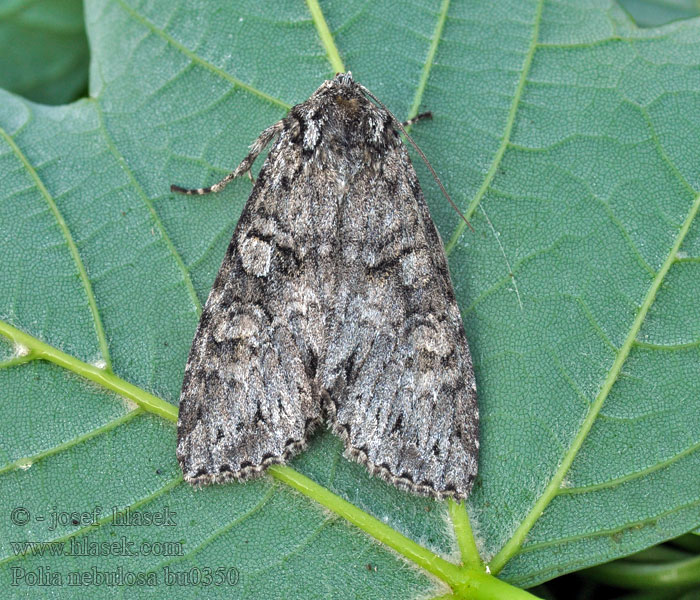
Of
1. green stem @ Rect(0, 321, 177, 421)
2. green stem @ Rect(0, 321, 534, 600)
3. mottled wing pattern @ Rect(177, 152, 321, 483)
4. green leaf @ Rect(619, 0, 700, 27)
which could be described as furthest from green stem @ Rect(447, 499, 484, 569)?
green leaf @ Rect(619, 0, 700, 27)

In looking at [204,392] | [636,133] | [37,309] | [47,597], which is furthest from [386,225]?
[47,597]

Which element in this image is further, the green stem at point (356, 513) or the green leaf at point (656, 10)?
the green leaf at point (656, 10)

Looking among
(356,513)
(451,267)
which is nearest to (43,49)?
(451,267)

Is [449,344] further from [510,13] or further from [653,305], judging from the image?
[510,13]

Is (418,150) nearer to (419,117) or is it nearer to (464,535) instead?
(419,117)

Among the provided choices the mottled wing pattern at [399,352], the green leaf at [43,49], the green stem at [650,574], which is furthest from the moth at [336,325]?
the green leaf at [43,49]

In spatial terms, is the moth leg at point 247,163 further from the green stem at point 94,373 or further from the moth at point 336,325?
the green stem at point 94,373

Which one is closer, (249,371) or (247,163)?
(249,371)
